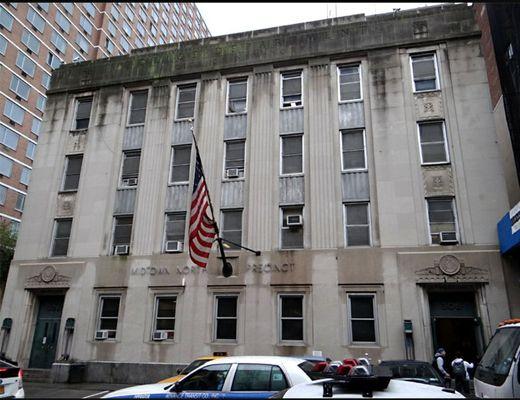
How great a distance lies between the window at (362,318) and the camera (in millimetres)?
16578

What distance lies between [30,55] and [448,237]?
45382 mm

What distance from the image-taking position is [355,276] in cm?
1716

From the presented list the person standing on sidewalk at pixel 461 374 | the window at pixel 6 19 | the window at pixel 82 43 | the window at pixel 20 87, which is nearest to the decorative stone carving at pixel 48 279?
the person standing on sidewalk at pixel 461 374

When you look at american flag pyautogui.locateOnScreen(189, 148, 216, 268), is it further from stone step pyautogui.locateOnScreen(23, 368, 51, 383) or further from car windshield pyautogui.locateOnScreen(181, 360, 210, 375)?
stone step pyautogui.locateOnScreen(23, 368, 51, 383)

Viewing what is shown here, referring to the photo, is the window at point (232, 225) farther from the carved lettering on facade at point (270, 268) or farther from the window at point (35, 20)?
the window at point (35, 20)

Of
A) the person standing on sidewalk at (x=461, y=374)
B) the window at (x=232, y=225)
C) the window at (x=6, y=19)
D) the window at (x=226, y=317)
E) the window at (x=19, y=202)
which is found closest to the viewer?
the person standing on sidewalk at (x=461, y=374)

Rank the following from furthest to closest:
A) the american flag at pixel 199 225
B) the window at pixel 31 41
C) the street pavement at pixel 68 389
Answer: the window at pixel 31 41 < the american flag at pixel 199 225 < the street pavement at pixel 68 389

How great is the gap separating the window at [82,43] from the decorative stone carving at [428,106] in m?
46.8

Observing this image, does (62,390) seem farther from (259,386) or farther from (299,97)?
(299,97)

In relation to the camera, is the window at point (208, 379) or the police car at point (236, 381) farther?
the window at point (208, 379)

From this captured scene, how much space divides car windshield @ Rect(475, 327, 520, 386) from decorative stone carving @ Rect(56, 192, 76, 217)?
19753 mm

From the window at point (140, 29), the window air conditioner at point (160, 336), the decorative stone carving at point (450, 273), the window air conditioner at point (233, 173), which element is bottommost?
the window air conditioner at point (160, 336)

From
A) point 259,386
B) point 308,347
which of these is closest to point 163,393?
point 259,386

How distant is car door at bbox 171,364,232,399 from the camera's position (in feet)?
25.1
